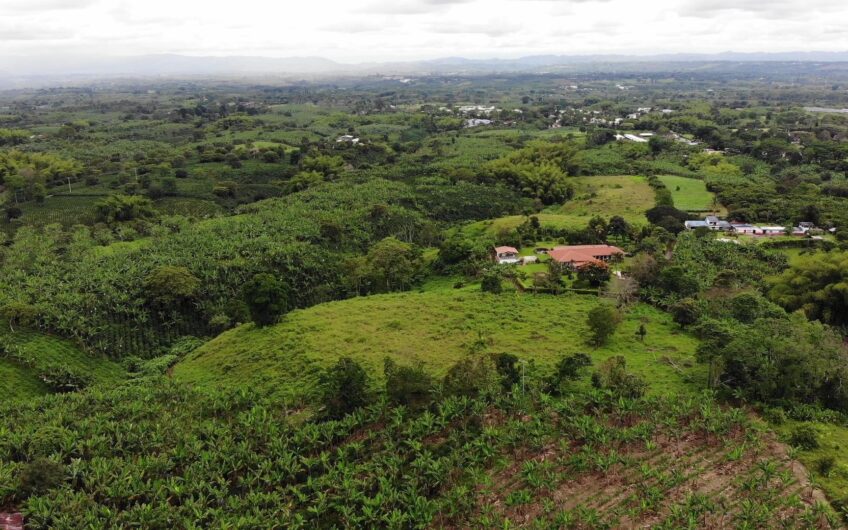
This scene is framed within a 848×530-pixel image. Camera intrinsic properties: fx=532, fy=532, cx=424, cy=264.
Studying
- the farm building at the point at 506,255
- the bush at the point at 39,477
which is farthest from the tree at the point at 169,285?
the farm building at the point at 506,255

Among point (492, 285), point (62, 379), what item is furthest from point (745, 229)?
point (62, 379)

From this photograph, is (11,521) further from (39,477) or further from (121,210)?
(121,210)

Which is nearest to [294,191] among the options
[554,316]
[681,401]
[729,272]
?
[554,316]

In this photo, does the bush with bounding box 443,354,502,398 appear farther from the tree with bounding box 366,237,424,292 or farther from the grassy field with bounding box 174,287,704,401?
the tree with bounding box 366,237,424,292

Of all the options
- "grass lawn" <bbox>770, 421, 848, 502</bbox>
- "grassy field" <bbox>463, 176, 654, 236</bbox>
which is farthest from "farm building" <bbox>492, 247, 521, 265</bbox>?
"grass lawn" <bbox>770, 421, 848, 502</bbox>

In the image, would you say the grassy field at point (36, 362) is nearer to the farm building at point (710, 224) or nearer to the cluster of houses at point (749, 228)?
the farm building at point (710, 224)

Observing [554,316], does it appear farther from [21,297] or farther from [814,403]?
[21,297]
